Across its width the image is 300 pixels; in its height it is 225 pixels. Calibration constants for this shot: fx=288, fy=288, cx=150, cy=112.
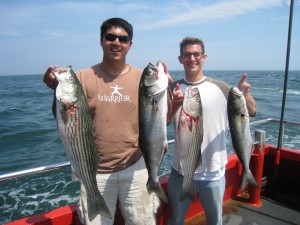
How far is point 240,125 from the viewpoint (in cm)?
352

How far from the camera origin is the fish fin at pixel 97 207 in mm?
2984

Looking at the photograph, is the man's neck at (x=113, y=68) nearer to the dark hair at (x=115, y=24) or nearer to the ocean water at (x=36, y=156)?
the dark hair at (x=115, y=24)

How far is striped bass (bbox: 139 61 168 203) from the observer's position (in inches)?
117

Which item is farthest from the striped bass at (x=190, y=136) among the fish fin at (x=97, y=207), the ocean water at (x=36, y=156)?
the ocean water at (x=36, y=156)

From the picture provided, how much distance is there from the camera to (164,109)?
3.02 metres

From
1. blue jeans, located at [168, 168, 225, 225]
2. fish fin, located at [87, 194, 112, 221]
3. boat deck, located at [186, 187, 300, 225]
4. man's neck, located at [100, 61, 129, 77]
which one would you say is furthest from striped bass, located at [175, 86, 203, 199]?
boat deck, located at [186, 187, 300, 225]

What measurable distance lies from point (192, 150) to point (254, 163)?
261cm

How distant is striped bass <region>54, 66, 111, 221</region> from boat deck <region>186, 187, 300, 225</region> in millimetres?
2425

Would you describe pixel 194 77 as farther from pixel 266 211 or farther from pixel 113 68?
pixel 266 211

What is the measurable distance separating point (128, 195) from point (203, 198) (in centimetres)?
91

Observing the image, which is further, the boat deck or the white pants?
the boat deck

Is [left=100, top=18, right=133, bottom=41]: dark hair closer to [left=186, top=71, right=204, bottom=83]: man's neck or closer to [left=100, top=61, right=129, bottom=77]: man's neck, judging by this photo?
[left=100, top=61, right=129, bottom=77]: man's neck

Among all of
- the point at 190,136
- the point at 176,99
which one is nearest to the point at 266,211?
the point at 190,136

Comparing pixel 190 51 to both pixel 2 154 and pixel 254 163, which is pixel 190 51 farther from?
pixel 2 154
